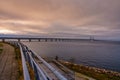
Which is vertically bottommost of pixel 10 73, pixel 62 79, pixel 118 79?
pixel 118 79

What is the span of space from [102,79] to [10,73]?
18200 mm

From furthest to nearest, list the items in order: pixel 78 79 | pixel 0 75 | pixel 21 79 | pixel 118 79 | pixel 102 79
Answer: pixel 118 79
pixel 102 79
pixel 78 79
pixel 0 75
pixel 21 79

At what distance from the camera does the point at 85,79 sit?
22219mm

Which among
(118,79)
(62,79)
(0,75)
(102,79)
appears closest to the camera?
(62,79)

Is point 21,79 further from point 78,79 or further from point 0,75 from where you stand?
point 78,79

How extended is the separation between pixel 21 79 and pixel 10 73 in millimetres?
1710

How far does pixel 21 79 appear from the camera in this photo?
7.63 metres

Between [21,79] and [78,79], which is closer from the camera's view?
[21,79]

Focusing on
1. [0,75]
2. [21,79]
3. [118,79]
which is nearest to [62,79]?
[21,79]

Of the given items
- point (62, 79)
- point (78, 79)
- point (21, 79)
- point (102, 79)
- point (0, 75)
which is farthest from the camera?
point (102, 79)

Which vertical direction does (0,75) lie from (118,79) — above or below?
above

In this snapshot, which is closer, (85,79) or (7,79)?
(7,79)

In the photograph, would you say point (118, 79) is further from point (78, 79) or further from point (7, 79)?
point (7, 79)

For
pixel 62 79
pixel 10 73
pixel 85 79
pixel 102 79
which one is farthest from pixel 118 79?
pixel 62 79
